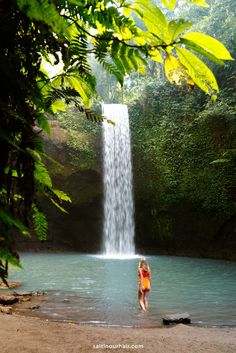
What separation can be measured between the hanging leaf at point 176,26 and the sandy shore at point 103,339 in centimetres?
446

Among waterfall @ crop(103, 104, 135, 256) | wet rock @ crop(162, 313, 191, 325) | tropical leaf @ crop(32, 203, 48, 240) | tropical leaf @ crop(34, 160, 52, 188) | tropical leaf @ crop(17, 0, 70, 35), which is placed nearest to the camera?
tropical leaf @ crop(17, 0, 70, 35)

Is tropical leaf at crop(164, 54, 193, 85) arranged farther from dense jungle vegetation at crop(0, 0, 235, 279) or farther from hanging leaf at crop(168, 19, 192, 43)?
hanging leaf at crop(168, 19, 192, 43)

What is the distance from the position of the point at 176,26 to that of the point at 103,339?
16.8ft

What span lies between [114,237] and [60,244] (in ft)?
10.7

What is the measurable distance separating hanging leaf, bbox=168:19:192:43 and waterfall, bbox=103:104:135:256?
19.3 meters

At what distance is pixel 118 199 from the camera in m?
Answer: 20.5

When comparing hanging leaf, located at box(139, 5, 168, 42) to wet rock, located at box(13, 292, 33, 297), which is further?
wet rock, located at box(13, 292, 33, 297)

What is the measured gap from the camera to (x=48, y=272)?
43.7 feet

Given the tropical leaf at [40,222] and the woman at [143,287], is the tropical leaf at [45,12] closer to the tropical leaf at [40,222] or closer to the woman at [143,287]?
the tropical leaf at [40,222]

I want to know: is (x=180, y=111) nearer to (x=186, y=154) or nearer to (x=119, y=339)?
(x=186, y=154)

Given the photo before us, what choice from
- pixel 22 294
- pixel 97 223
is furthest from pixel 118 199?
pixel 22 294

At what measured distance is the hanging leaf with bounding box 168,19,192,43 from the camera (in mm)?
881

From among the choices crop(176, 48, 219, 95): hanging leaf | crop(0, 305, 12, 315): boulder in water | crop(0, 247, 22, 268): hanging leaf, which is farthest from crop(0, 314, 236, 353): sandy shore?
crop(176, 48, 219, 95): hanging leaf

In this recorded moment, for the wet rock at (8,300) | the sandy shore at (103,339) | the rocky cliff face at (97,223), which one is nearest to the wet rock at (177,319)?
the sandy shore at (103,339)
